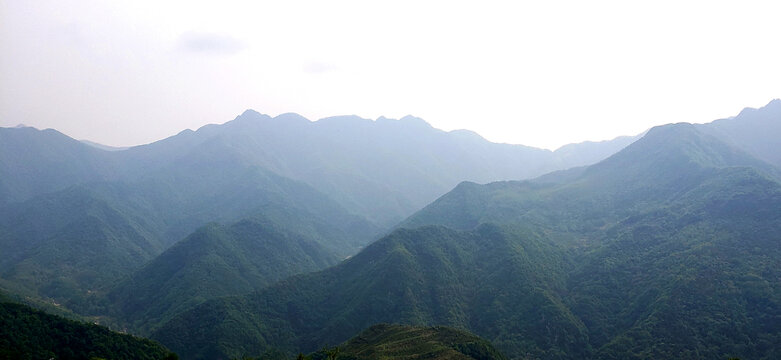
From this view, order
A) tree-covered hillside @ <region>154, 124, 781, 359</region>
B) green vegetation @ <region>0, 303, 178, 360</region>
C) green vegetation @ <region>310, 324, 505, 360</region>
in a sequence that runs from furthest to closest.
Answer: tree-covered hillside @ <region>154, 124, 781, 359</region>
green vegetation @ <region>310, 324, 505, 360</region>
green vegetation @ <region>0, 303, 178, 360</region>

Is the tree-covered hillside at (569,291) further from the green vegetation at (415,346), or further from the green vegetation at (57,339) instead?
the green vegetation at (57,339)

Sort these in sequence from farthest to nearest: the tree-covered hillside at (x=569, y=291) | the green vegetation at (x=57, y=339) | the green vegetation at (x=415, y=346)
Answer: the tree-covered hillside at (x=569, y=291) < the green vegetation at (x=415, y=346) < the green vegetation at (x=57, y=339)

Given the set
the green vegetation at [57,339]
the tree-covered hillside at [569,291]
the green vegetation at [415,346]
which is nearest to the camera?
the green vegetation at [57,339]

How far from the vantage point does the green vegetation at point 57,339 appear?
3155 inches

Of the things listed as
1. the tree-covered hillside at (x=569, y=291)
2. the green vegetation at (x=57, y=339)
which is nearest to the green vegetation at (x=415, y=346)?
the tree-covered hillside at (x=569, y=291)

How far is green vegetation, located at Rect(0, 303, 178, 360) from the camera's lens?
80125 mm

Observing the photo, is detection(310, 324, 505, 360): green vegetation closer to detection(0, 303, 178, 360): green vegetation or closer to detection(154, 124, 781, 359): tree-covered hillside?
detection(154, 124, 781, 359): tree-covered hillside

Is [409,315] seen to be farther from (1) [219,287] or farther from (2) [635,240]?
(2) [635,240]

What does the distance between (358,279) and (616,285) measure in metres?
91.6

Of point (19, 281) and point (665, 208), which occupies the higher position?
point (665, 208)

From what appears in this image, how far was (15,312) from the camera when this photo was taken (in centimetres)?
8788

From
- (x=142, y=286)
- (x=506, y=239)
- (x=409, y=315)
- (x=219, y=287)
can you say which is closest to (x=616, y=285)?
(x=506, y=239)

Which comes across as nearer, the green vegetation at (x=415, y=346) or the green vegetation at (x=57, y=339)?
the green vegetation at (x=57, y=339)

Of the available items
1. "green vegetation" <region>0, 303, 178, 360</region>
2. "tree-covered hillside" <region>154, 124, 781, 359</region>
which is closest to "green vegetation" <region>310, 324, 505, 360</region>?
"tree-covered hillside" <region>154, 124, 781, 359</region>
